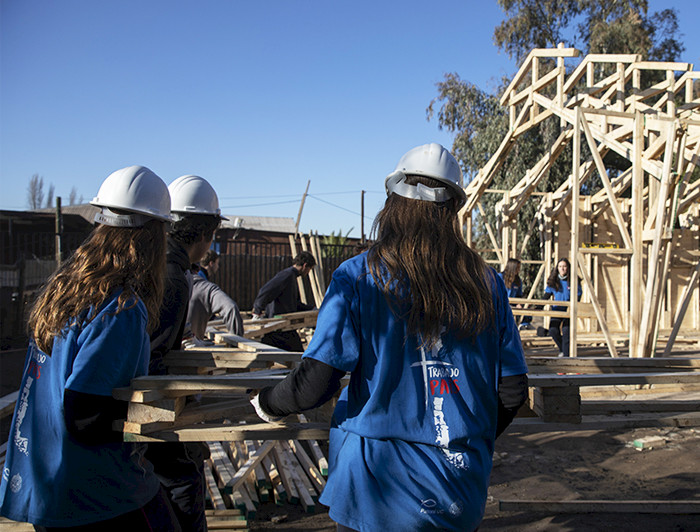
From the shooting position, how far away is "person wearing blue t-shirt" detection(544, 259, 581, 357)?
33.0 ft

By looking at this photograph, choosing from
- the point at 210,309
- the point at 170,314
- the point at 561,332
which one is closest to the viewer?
the point at 170,314

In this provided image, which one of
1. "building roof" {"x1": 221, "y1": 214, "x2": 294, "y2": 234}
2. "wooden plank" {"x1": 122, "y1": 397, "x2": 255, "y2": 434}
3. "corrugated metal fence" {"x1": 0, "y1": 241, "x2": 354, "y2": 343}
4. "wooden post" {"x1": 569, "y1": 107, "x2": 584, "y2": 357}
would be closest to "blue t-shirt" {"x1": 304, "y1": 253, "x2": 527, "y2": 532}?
"wooden plank" {"x1": 122, "y1": 397, "x2": 255, "y2": 434}

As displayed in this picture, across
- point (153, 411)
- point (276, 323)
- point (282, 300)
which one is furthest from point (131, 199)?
point (282, 300)

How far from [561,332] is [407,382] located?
9.33 m

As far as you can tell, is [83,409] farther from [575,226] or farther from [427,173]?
[575,226]

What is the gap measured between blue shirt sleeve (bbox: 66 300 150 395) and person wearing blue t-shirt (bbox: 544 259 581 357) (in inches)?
361

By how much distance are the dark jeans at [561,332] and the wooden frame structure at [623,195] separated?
0.66 m

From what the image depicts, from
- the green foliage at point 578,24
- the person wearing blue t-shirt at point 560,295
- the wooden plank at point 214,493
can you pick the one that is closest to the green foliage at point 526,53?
the green foliage at point 578,24

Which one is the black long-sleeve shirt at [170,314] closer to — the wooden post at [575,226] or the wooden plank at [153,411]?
the wooden plank at [153,411]

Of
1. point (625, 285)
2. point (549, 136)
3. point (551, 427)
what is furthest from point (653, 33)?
point (551, 427)

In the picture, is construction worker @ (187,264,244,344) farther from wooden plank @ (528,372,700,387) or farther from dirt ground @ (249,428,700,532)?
wooden plank @ (528,372,700,387)

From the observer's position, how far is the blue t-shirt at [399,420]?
1.66 m

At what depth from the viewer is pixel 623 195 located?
1922cm

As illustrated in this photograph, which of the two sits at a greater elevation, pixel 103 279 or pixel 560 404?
pixel 103 279
